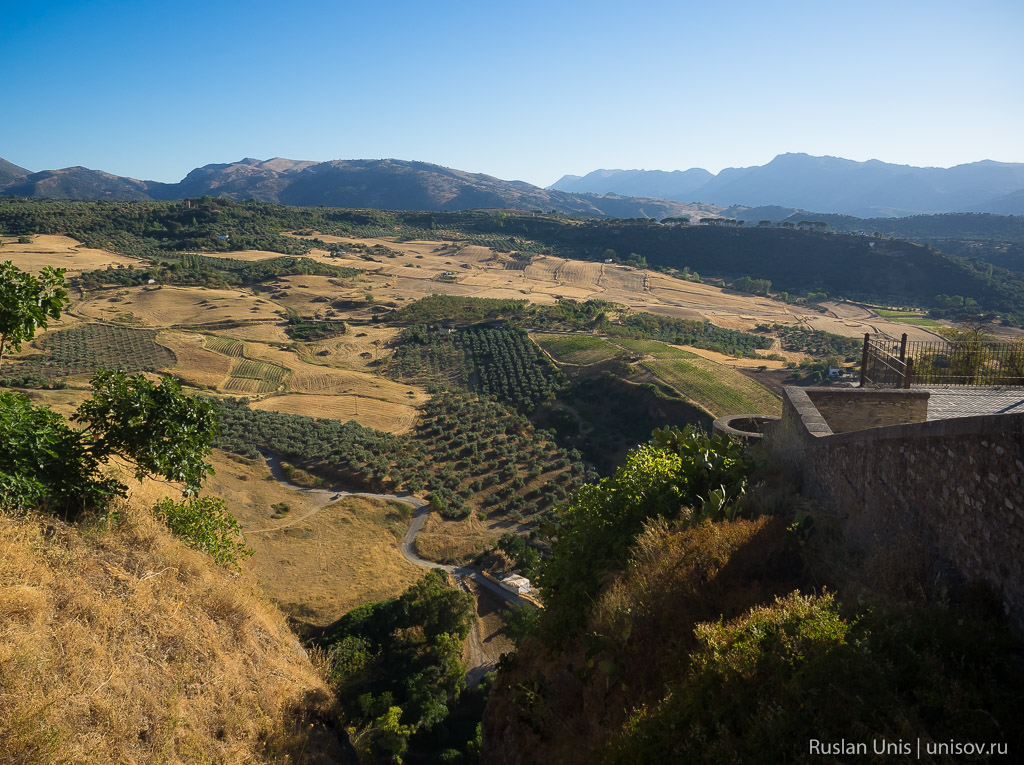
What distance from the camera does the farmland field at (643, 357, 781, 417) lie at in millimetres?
40750

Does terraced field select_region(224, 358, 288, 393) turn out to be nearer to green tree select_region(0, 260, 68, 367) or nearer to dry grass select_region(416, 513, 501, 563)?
dry grass select_region(416, 513, 501, 563)

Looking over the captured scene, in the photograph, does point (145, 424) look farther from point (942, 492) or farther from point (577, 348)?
point (577, 348)

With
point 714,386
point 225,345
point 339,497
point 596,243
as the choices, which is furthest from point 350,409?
point 596,243

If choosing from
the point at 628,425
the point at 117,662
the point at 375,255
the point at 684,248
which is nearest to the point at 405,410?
the point at 628,425

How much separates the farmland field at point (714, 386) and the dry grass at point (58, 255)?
210 feet

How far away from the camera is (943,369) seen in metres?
14.2

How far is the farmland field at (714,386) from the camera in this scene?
40750 mm

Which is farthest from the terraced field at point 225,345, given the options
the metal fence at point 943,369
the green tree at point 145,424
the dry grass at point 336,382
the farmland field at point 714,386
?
the metal fence at point 943,369

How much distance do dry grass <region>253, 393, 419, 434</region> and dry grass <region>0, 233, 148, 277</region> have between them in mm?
42871

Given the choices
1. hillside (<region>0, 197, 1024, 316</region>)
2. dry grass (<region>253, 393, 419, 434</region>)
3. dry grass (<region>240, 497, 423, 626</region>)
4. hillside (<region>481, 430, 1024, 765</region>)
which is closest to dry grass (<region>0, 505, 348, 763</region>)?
hillside (<region>481, 430, 1024, 765</region>)

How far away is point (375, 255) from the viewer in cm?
10269

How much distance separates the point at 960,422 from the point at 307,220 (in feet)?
430

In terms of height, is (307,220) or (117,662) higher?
(307,220)

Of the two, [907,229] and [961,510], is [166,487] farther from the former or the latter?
[907,229]
